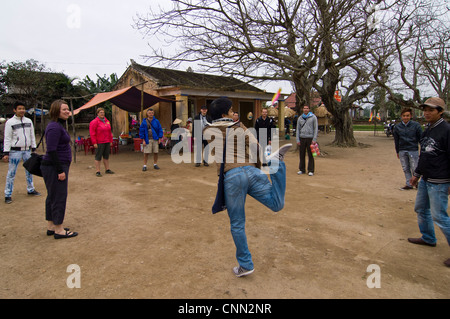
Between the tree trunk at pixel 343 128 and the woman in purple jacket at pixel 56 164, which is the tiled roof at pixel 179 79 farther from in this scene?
the woman in purple jacket at pixel 56 164

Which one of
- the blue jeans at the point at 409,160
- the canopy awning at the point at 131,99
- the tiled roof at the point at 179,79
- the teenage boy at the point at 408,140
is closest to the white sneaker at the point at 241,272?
the teenage boy at the point at 408,140

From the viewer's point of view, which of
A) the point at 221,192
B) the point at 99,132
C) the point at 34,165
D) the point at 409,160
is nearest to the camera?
the point at 221,192

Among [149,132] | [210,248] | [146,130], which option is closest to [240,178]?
[210,248]

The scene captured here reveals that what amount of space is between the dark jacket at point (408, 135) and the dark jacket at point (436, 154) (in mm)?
2832

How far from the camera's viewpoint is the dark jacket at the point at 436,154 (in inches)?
122

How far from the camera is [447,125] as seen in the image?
315 centimetres

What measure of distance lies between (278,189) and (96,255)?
2196 millimetres

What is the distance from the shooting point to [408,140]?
5.88m

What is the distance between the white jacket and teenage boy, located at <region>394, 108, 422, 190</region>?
729 centimetres

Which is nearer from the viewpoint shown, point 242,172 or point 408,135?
point 242,172

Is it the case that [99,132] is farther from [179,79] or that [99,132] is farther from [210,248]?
[179,79]

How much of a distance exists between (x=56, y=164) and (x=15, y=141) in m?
2.53

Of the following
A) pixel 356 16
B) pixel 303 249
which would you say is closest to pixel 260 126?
pixel 356 16

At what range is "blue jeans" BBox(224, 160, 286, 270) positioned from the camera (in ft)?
8.73
